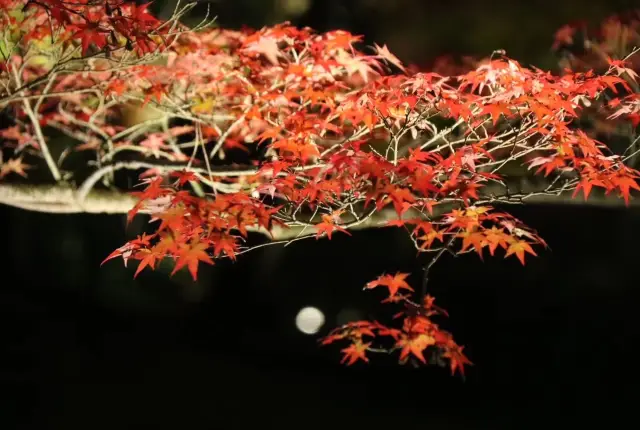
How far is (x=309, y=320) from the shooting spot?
9242 mm

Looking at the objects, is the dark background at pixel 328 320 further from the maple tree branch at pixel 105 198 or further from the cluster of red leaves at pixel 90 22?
the cluster of red leaves at pixel 90 22

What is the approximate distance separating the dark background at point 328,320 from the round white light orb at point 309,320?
120 mm

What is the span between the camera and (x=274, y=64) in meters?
4.16

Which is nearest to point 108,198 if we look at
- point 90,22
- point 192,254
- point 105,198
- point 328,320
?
point 105,198

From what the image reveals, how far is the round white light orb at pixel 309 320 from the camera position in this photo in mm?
9078

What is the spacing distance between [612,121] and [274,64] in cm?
325

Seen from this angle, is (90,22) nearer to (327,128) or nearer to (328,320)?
(327,128)

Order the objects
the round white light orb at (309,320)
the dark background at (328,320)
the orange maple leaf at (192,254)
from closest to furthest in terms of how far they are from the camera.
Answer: the orange maple leaf at (192,254) < the dark background at (328,320) < the round white light orb at (309,320)

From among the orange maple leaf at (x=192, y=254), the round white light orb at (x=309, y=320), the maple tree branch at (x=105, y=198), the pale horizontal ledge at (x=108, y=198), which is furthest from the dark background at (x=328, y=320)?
the orange maple leaf at (x=192, y=254)

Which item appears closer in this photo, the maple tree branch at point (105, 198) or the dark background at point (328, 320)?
the maple tree branch at point (105, 198)

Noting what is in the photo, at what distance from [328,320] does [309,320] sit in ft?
1.10

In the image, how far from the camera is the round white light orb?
29.8 ft

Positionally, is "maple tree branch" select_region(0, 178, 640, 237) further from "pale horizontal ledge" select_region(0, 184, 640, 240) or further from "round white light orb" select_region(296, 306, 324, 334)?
"round white light orb" select_region(296, 306, 324, 334)

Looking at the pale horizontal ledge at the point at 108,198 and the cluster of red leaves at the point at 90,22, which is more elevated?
the cluster of red leaves at the point at 90,22
